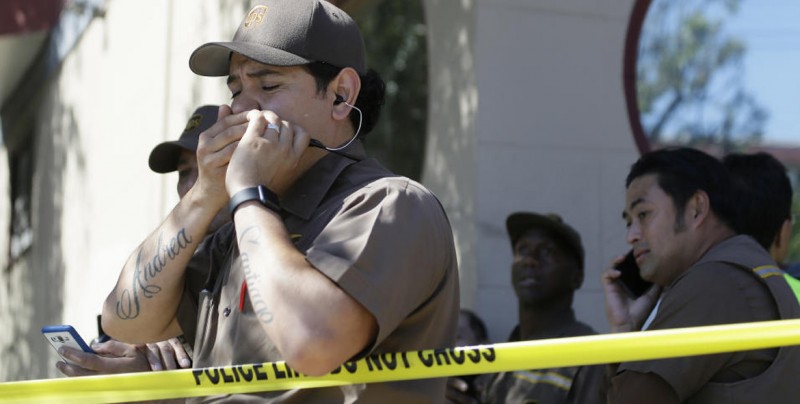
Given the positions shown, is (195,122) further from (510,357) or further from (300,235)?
(510,357)

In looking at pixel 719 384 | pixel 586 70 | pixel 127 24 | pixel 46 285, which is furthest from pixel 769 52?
pixel 46 285

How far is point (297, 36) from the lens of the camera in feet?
10.5

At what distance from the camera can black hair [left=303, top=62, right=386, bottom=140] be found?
3.24m

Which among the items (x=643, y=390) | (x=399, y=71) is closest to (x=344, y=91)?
(x=643, y=390)

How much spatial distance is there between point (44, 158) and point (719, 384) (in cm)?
1080

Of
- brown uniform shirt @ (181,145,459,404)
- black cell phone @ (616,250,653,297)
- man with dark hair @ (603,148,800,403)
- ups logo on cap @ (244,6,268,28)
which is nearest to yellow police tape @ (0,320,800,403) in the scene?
brown uniform shirt @ (181,145,459,404)

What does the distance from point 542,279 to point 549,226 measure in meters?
0.25

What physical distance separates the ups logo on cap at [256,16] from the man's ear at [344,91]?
24 centimetres

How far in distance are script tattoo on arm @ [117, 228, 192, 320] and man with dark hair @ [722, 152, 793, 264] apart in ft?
6.44

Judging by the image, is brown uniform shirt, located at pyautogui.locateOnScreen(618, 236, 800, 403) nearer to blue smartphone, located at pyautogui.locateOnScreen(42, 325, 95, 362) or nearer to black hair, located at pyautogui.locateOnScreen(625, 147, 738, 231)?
black hair, located at pyautogui.locateOnScreen(625, 147, 738, 231)

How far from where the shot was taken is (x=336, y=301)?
107 inches

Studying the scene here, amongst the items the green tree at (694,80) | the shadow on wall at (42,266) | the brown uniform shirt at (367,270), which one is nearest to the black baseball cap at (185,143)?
the brown uniform shirt at (367,270)

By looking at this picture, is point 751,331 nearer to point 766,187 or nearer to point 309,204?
point 309,204

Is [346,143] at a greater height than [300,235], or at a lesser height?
greater
